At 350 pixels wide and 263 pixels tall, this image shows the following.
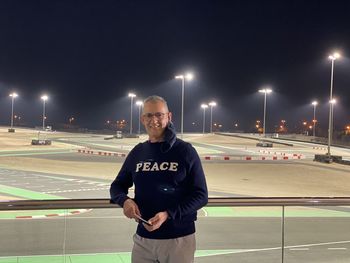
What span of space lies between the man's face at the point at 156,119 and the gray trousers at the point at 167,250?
2.10 feet

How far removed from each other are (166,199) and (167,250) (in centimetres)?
31

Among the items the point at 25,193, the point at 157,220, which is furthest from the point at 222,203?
the point at 25,193

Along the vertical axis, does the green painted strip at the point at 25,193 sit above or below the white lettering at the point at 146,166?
below

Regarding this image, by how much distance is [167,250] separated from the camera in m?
2.91

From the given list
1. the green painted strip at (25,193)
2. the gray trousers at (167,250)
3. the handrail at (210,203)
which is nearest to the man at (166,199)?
the gray trousers at (167,250)

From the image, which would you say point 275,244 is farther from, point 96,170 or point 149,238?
point 96,170

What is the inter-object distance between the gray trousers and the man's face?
640 millimetres

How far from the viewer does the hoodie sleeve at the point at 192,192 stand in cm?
283

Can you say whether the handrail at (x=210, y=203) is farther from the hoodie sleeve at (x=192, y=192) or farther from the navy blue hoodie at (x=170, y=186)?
the hoodie sleeve at (x=192, y=192)

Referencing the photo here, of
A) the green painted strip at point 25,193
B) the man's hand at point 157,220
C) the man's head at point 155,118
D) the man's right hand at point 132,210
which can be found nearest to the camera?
the man's hand at point 157,220

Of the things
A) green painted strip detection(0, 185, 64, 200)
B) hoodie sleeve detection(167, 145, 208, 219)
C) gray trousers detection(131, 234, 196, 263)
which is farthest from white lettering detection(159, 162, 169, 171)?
green painted strip detection(0, 185, 64, 200)

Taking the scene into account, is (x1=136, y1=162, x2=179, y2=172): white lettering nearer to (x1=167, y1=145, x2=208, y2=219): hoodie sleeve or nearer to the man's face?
(x1=167, y1=145, x2=208, y2=219): hoodie sleeve

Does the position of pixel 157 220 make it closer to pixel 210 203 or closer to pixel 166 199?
A: pixel 166 199

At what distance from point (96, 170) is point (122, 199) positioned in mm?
31600
